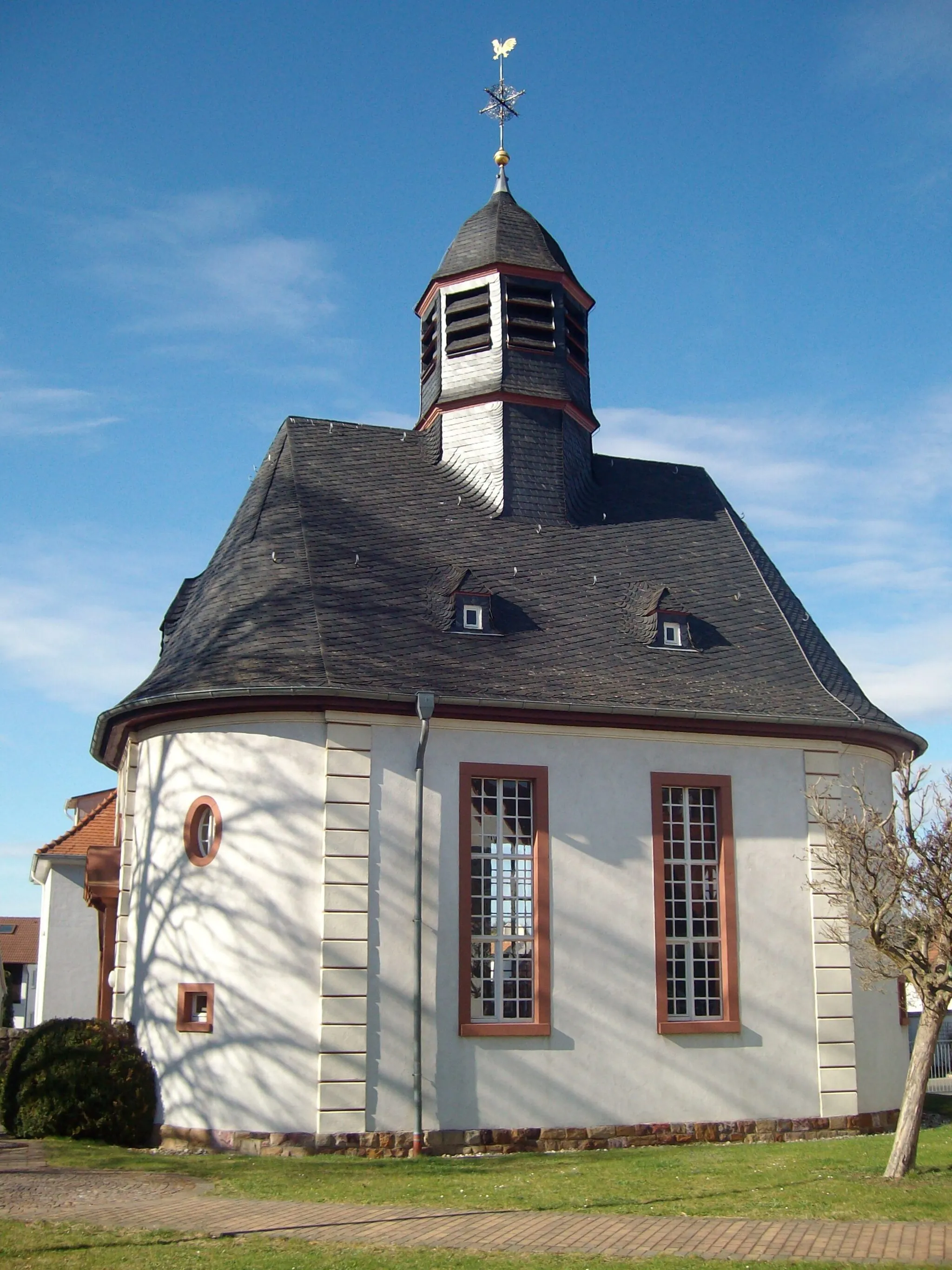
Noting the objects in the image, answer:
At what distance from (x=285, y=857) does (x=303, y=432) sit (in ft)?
26.8

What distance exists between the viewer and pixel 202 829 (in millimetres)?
17109

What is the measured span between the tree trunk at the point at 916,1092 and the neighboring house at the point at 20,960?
45.3 m

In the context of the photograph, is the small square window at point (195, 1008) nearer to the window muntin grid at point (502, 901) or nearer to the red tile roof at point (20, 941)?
the window muntin grid at point (502, 901)

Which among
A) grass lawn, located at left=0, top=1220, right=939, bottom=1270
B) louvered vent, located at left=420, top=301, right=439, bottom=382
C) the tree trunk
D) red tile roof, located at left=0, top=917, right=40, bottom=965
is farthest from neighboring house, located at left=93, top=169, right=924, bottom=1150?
red tile roof, located at left=0, top=917, right=40, bottom=965

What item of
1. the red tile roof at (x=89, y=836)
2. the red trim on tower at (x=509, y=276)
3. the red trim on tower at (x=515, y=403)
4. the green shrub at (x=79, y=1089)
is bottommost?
the green shrub at (x=79, y=1089)

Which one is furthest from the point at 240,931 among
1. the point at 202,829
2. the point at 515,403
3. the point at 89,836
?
the point at 89,836

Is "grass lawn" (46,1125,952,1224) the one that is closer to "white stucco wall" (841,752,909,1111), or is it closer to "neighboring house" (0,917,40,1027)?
"white stucco wall" (841,752,909,1111)

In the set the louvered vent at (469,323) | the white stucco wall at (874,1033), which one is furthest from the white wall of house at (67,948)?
the white stucco wall at (874,1033)

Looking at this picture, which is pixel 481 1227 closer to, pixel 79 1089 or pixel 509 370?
pixel 79 1089

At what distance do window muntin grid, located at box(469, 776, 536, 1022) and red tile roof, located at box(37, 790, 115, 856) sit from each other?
47.2ft

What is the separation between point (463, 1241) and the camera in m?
10.2

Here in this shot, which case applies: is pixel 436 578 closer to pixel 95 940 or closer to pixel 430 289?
pixel 430 289

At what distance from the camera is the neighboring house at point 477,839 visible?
53.3 feet

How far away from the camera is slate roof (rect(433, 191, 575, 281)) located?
2358cm
